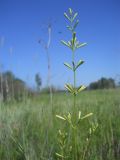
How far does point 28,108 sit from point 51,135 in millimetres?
1697

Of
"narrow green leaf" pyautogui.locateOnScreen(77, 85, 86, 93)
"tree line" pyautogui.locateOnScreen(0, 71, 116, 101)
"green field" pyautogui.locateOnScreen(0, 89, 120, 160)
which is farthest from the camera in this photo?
"tree line" pyautogui.locateOnScreen(0, 71, 116, 101)

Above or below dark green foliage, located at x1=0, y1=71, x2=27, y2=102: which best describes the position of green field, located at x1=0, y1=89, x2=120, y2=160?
below

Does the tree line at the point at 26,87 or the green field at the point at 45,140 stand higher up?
the tree line at the point at 26,87

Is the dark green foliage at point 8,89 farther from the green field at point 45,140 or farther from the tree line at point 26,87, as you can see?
the green field at point 45,140

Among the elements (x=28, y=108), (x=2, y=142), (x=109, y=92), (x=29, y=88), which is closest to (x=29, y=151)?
(x=2, y=142)

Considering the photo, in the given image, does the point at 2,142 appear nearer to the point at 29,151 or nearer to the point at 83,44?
the point at 29,151

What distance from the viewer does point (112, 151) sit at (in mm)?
2182

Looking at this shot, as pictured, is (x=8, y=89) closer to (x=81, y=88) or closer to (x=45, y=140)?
(x=45, y=140)

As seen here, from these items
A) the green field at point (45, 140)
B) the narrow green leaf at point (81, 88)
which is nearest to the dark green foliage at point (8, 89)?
the green field at point (45, 140)

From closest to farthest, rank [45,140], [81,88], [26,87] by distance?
[81,88], [45,140], [26,87]

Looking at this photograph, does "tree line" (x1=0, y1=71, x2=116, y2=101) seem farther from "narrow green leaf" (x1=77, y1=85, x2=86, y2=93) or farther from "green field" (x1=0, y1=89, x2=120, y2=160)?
"narrow green leaf" (x1=77, y1=85, x2=86, y2=93)

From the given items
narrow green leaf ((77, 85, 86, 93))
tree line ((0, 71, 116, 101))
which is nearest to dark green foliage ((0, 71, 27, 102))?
tree line ((0, 71, 116, 101))

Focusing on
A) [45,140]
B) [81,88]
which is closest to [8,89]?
[45,140]

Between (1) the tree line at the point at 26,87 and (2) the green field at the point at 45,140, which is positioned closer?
(2) the green field at the point at 45,140
